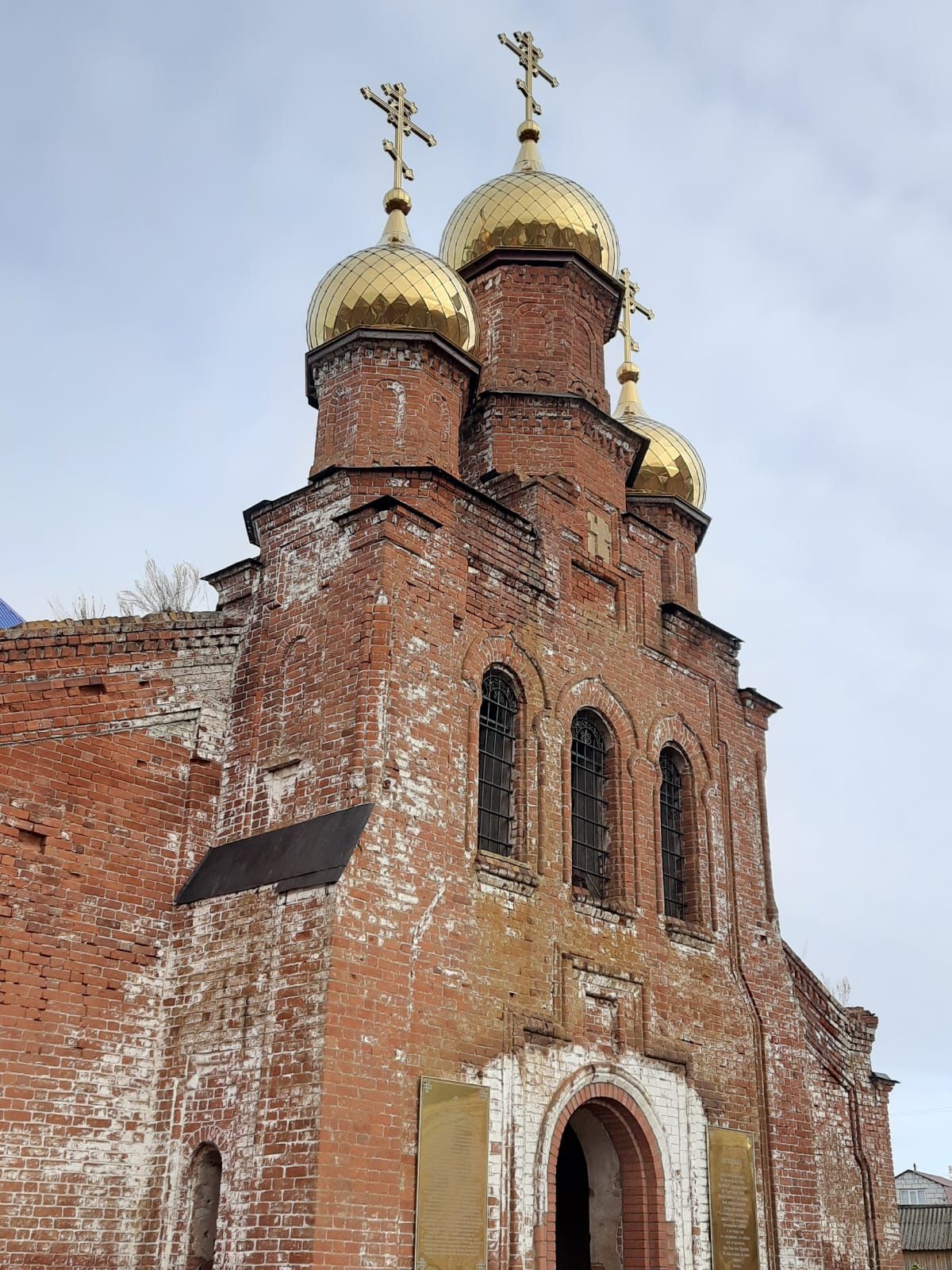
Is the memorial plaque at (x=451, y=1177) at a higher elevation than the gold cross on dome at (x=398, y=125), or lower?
lower

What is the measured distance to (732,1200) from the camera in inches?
454

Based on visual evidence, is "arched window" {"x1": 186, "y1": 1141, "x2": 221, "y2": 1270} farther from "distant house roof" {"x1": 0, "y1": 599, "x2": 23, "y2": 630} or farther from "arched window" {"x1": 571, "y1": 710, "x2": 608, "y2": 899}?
"distant house roof" {"x1": 0, "y1": 599, "x2": 23, "y2": 630}

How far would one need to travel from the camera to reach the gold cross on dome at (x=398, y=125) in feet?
43.4

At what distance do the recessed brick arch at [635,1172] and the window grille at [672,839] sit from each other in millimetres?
2134

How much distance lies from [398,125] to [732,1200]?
35.6 ft

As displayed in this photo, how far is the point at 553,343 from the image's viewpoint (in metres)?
14.1

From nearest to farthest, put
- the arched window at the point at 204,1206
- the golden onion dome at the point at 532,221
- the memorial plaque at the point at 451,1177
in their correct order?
Result: the memorial plaque at the point at 451,1177
the arched window at the point at 204,1206
the golden onion dome at the point at 532,221

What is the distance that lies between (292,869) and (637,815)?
4.02 m

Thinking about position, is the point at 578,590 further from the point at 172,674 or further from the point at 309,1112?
the point at 309,1112

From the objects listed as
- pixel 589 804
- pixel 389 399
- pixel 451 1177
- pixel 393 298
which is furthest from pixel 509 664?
pixel 451 1177

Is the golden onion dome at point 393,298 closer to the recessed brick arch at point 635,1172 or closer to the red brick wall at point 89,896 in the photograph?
the red brick wall at point 89,896

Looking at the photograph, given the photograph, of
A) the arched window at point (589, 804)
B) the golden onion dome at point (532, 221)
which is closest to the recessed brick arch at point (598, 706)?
the arched window at point (589, 804)

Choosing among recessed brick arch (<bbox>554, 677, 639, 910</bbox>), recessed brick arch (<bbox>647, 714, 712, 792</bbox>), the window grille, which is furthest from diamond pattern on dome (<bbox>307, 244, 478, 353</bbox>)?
the window grille

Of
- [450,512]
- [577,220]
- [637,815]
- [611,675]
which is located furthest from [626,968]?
[577,220]
